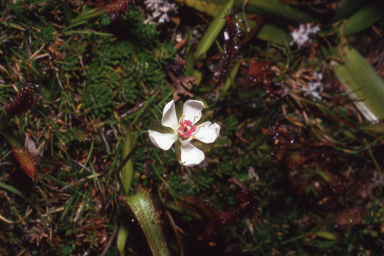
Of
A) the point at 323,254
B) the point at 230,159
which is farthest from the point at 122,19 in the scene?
Result: the point at 323,254

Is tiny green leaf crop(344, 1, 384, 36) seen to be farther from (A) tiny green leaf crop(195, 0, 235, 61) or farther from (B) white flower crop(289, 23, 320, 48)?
(A) tiny green leaf crop(195, 0, 235, 61)

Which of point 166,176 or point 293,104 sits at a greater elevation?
point 293,104

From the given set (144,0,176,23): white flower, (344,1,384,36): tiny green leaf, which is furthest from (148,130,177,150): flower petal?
(344,1,384,36): tiny green leaf

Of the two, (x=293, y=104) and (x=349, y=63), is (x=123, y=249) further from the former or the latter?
(x=349, y=63)

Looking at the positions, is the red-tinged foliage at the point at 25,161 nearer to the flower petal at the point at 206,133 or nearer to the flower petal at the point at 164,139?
the flower petal at the point at 164,139

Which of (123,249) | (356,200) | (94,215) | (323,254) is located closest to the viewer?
(123,249)

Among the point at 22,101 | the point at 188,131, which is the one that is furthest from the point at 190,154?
the point at 22,101

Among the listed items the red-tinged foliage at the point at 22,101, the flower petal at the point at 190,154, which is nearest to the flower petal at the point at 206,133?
the flower petal at the point at 190,154
